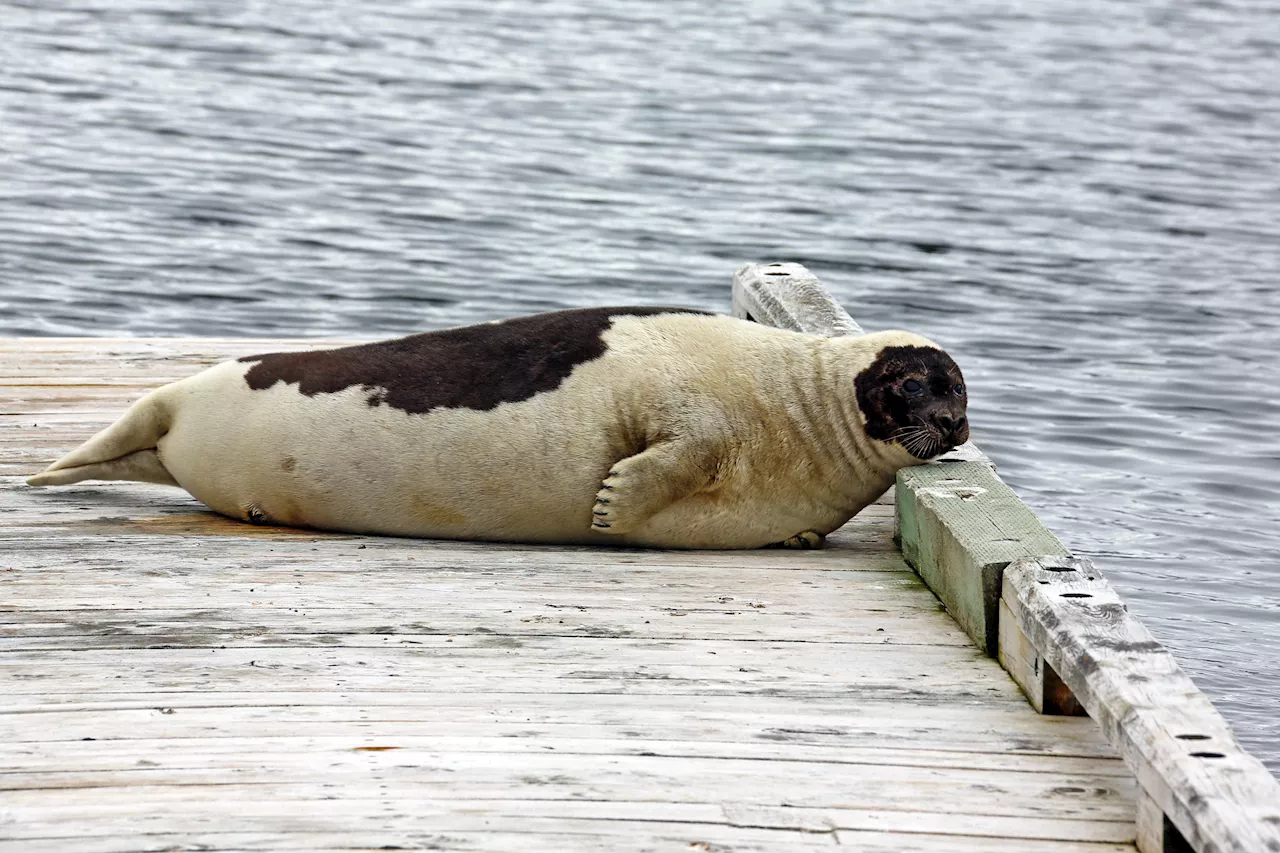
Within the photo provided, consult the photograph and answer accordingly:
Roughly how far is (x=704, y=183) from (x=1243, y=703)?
35.8 feet

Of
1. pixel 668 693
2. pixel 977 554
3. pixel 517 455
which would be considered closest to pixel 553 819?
pixel 668 693

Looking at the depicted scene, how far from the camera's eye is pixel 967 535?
4.61m

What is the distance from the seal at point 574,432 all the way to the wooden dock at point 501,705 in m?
0.10

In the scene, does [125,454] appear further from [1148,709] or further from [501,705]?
[1148,709]

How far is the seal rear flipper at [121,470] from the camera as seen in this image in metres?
5.52

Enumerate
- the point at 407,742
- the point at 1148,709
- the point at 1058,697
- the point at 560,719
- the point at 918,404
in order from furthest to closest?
1. the point at 918,404
2. the point at 1058,697
3. the point at 560,719
4. the point at 407,742
5. the point at 1148,709

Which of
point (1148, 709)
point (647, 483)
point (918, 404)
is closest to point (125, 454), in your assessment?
point (647, 483)

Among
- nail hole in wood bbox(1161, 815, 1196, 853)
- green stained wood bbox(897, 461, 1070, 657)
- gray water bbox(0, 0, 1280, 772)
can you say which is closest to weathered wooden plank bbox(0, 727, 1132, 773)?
nail hole in wood bbox(1161, 815, 1196, 853)

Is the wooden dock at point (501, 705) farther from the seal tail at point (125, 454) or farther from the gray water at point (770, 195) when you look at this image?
the gray water at point (770, 195)

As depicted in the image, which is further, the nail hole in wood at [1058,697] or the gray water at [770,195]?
the gray water at [770,195]

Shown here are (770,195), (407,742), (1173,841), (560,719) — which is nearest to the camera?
(1173,841)

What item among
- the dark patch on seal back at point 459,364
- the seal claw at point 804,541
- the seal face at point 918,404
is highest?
the dark patch on seal back at point 459,364

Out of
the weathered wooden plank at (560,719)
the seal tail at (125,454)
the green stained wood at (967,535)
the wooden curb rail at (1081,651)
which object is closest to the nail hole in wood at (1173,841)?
the wooden curb rail at (1081,651)

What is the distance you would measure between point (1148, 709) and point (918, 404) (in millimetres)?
1794
